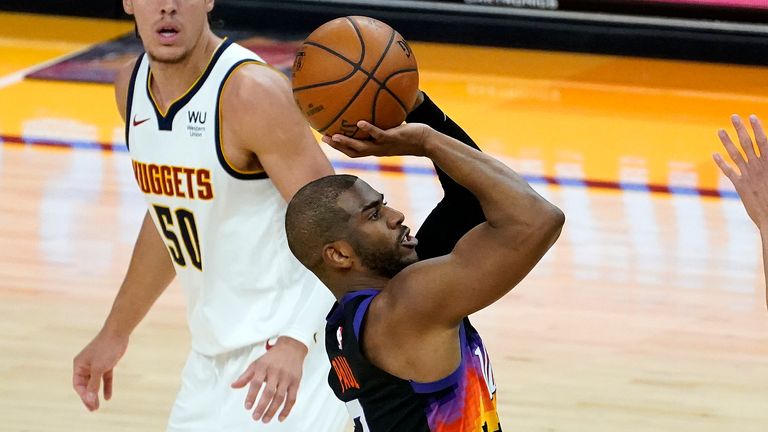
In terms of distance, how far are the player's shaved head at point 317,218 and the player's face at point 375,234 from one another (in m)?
0.02

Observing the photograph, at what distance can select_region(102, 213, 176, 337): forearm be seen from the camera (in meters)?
4.30

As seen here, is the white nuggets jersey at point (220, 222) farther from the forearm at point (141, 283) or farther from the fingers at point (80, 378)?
the fingers at point (80, 378)

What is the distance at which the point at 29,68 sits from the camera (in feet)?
40.7

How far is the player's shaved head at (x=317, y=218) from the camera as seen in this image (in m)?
3.05

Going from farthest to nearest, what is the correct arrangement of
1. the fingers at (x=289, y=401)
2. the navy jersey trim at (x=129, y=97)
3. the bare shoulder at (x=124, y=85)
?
the bare shoulder at (x=124, y=85) → the navy jersey trim at (x=129, y=97) → the fingers at (x=289, y=401)

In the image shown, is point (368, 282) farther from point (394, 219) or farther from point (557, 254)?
point (557, 254)

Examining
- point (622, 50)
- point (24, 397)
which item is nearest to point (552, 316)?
point (24, 397)

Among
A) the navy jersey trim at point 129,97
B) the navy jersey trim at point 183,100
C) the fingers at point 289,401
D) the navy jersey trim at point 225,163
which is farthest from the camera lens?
the navy jersey trim at point 129,97

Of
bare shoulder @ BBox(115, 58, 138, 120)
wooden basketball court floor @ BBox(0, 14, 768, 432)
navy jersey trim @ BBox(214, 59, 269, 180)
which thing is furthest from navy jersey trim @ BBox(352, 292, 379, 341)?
wooden basketball court floor @ BBox(0, 14, 768, 432)

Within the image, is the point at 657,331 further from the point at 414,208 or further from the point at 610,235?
the point at 414,208

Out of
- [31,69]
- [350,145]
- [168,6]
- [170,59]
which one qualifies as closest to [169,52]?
[170,59]

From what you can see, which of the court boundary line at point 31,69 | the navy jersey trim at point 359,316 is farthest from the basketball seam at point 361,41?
the court boundary line at point 31,69

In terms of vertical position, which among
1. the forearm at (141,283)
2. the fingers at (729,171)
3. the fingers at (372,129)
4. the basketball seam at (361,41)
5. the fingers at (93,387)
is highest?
the basketball seam at (361,41)

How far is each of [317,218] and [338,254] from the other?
3.7 inches
